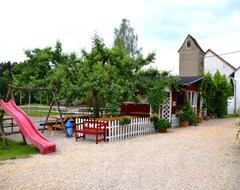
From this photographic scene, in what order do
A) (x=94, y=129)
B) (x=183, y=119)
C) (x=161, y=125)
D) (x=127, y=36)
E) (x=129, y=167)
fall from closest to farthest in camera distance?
1. (x=129, y=167)
2. (x=94, y=129)
3. (x=161, y=125)
4. (x=183, y=119)
5. (x=127, y=36)

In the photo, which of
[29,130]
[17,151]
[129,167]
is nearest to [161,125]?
[29,130]

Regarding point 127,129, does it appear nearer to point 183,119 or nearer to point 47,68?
point 183,119

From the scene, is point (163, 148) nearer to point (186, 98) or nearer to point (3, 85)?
point (186, 98)

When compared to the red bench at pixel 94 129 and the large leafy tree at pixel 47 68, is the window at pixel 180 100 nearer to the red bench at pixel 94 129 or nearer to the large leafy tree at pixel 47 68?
the large leafy tree at pixel 47 68

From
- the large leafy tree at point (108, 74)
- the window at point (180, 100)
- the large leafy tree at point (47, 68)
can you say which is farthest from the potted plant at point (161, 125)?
the large leafy tree at point (47, 68)

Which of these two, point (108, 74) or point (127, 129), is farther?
point (108, 74)

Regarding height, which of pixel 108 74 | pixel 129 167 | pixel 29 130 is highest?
pixel 108 74

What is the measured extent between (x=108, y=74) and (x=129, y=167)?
23.9ft

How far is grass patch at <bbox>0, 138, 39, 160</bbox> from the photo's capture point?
26.9 feet

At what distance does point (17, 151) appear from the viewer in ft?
29.7

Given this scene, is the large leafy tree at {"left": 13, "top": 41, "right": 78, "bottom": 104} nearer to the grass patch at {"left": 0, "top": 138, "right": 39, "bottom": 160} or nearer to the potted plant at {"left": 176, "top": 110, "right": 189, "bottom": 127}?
the grass patch at {"left": 0, "top": 138, "right": 39, "bottom": 160}

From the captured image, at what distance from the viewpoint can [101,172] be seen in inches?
259

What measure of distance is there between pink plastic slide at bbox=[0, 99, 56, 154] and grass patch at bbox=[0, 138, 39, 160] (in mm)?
351

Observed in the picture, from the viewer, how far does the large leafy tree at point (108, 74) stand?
1259 centimetres
